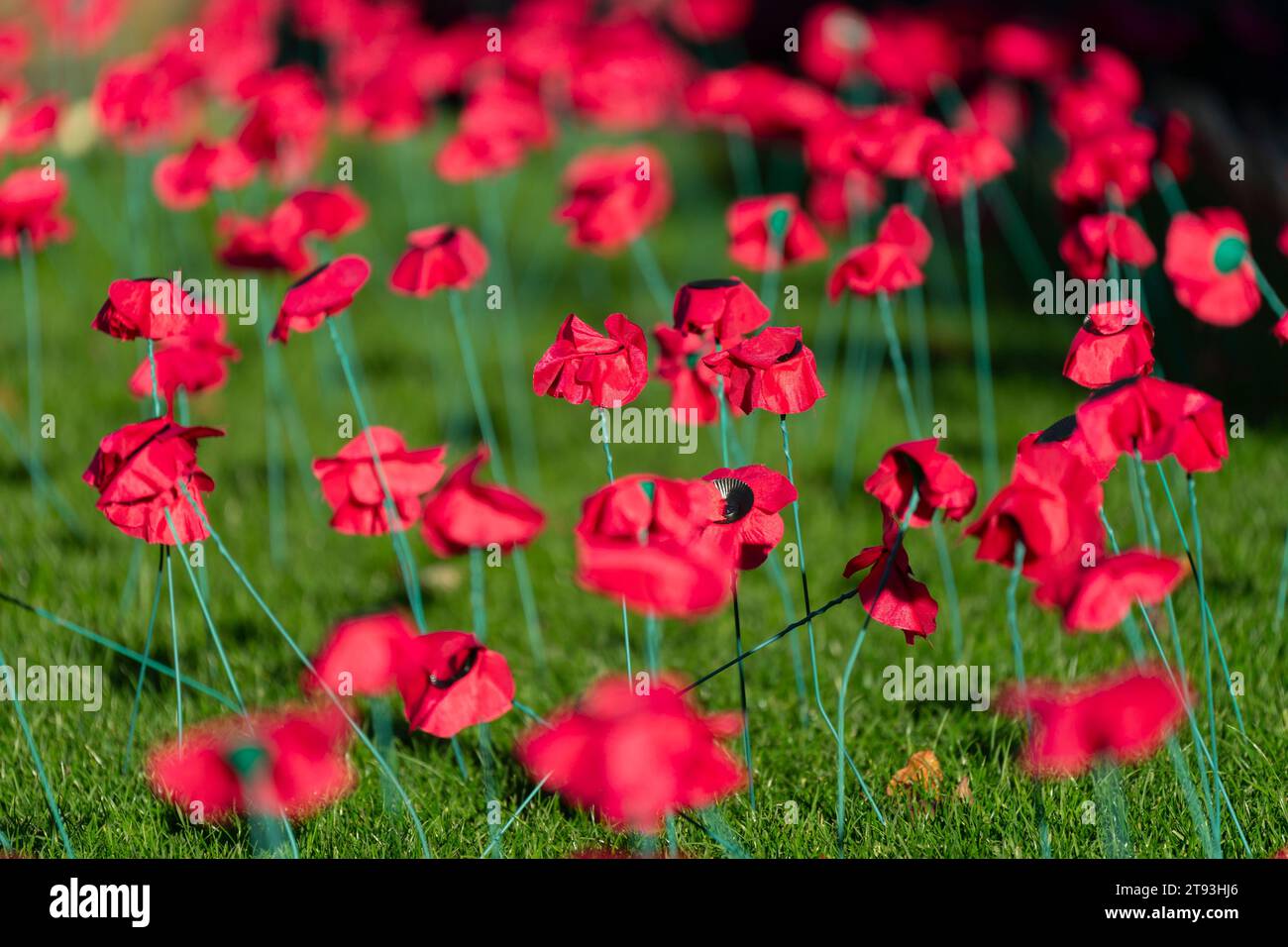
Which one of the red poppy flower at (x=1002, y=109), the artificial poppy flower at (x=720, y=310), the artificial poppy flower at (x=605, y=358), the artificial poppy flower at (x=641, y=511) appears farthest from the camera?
the red poppy flower at (x=1002, y=109)

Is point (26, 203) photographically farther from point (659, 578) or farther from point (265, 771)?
point (659, 578)

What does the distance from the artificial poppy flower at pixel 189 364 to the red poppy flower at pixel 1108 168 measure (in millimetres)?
1275

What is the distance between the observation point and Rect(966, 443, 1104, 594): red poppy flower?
132 centimetres

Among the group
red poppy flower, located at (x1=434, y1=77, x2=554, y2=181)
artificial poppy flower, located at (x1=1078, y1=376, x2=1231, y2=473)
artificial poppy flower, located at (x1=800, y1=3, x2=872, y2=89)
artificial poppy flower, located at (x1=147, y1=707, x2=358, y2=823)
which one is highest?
artificial poppy flower, located at (x1=800, y1=3, x2=872, y2=89)

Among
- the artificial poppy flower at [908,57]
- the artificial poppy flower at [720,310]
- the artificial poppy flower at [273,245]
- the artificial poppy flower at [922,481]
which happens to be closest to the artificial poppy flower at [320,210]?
the artificial poppy flower at [273,245]

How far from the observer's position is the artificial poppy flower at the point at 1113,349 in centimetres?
158

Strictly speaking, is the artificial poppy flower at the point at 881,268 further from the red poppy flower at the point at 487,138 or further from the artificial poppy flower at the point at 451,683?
the red poppy flower at the point at 487,138

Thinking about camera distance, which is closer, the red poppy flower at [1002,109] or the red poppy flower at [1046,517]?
the red poppy flower at [1046,517]

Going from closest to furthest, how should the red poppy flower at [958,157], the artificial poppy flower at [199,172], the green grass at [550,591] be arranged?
the green grass at [550,591] < the red poppy flower at [958,157] < the artificial poppy flower at [199,172]

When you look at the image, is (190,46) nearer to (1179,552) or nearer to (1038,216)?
(1179,552)

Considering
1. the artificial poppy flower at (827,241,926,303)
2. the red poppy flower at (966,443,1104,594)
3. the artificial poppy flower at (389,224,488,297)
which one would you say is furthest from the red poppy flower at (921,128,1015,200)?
the red poppy flower at (966,443,1104,594)

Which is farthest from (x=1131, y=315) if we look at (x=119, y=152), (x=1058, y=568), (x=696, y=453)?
(x=119, y=152)

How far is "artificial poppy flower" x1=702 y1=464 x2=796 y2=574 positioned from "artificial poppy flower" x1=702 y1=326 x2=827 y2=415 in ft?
0.26

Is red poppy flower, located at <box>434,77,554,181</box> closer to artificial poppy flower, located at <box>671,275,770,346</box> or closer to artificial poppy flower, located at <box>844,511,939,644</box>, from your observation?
artificial poppy flower, located at <box>671,275,770,346</box>
